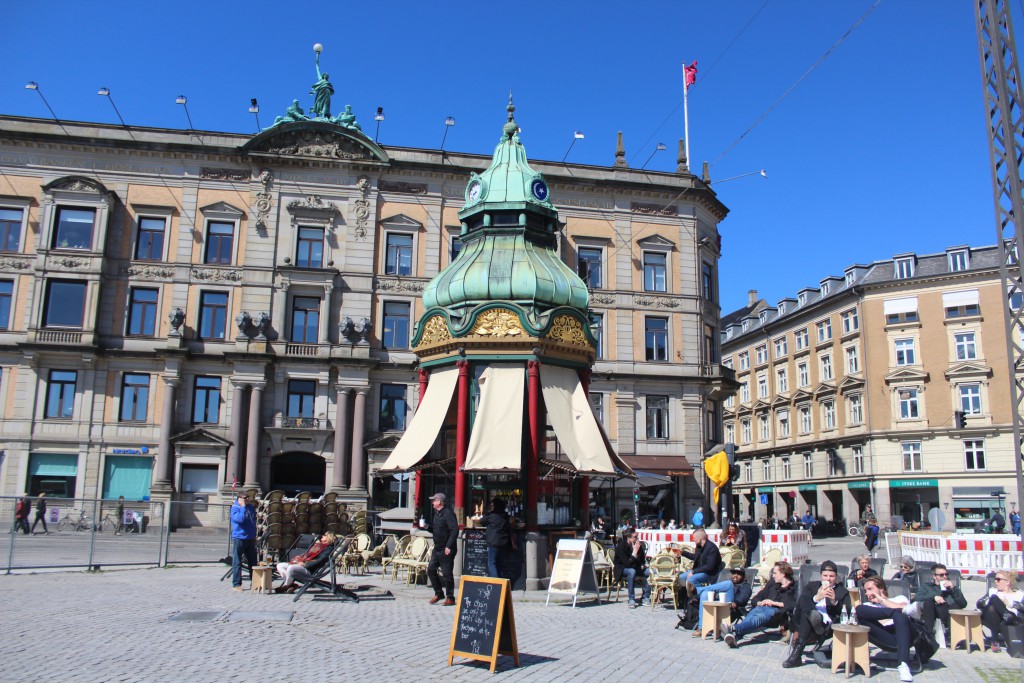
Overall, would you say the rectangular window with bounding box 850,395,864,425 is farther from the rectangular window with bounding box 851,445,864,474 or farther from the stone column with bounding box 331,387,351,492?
the stone column with bounding box 331,387,351,492

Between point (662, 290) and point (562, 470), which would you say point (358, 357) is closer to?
point (662, 290)

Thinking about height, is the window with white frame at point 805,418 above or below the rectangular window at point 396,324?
below

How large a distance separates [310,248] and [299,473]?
10147 mm

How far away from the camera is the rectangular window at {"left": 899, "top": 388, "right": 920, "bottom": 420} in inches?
2003

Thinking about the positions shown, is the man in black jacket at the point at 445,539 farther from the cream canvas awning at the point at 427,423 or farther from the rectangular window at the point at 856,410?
the rectangular window at the point at 856,410

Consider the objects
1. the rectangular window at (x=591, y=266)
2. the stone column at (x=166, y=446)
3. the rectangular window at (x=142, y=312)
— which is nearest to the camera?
the stone column at (x=166, y=446)

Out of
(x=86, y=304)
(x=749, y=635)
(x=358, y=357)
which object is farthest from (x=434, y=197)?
(x=749, y=635)

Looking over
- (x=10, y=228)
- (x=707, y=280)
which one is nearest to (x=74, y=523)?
(x=10, y=228)

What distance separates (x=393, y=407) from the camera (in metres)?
38.8

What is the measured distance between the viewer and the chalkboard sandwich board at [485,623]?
9.32 meters

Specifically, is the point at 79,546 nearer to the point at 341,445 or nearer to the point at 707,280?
the point at 341,445

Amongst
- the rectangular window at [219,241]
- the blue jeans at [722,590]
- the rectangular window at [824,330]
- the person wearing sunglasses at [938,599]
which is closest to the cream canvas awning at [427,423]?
the blue jeans at [722,590]

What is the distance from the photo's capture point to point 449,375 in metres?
18.2

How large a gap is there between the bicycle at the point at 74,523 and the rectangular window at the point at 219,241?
1276cm
